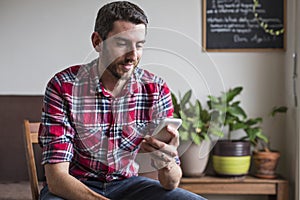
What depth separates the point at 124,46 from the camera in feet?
5.59

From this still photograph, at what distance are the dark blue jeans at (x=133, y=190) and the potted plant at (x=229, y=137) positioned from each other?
1.15 meters

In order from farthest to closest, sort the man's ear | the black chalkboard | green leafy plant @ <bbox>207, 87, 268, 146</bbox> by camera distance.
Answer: the black chalkboard
green leafy plant @ <bbox>207, 87, 268, 146</bbox>
the man's ear

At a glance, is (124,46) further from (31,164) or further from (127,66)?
(31,164)

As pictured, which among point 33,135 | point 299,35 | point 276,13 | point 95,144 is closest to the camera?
point 95,144

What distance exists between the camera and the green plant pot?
295cm

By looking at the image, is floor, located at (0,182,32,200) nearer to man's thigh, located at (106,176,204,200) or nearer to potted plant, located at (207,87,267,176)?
man's thigh, located at (106,176,204,200)

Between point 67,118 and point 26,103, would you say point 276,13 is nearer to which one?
point 26,103

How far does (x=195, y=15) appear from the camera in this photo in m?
3.14

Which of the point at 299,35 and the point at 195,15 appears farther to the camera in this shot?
the point at 195,15

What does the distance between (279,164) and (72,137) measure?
5.77ft

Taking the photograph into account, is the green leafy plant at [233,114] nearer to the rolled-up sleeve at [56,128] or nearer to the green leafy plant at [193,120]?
the green leafy plant at [193,120]

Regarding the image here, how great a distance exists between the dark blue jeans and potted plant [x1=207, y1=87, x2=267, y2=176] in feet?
3.77

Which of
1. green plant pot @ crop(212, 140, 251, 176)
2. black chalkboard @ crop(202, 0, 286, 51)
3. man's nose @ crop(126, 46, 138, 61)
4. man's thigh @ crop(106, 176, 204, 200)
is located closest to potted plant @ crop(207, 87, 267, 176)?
green plant pot @ crop(212, 140, 251, 176)

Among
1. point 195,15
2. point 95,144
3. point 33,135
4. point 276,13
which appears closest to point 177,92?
point 195,15
